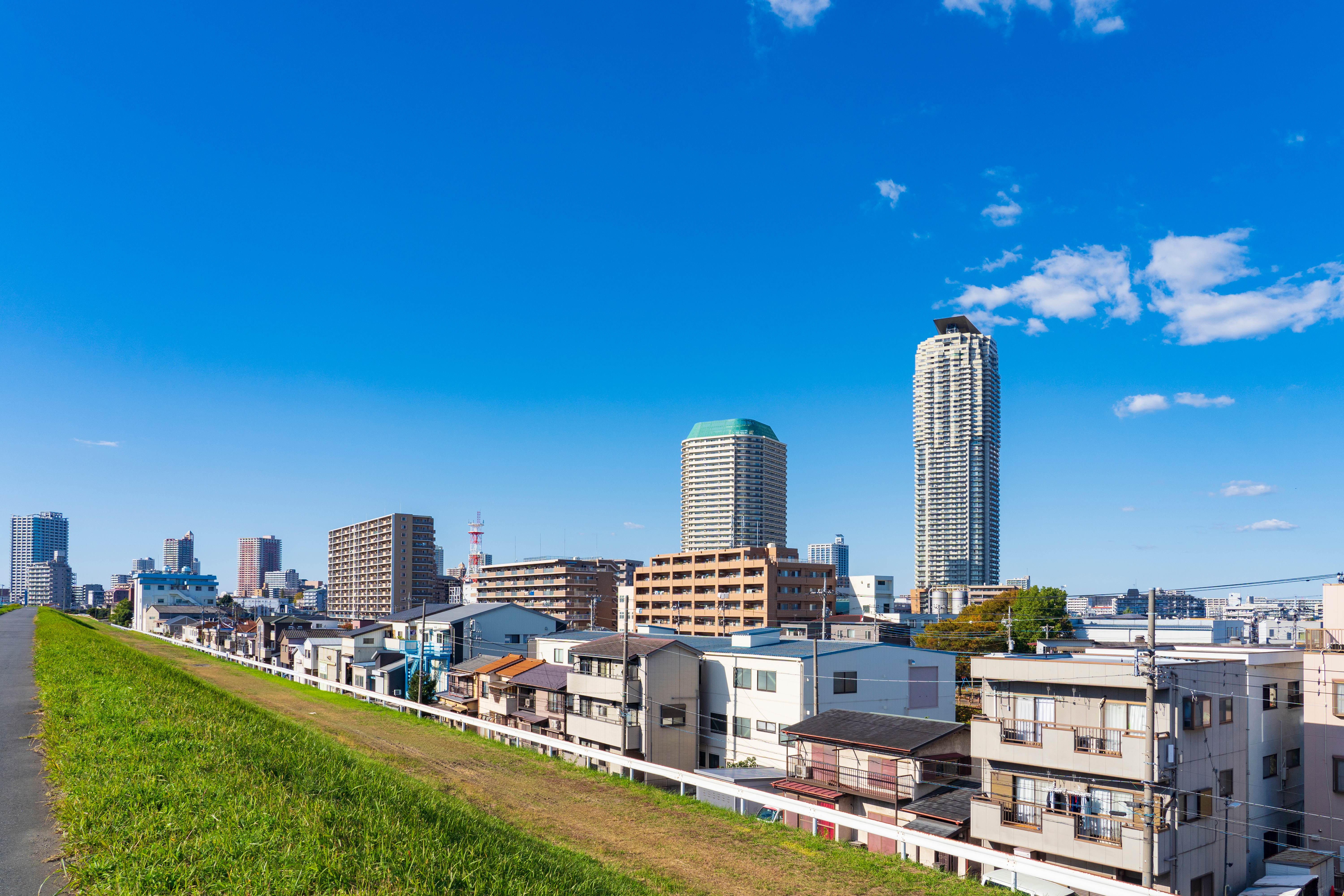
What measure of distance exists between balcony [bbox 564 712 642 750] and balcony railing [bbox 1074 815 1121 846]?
19087mm

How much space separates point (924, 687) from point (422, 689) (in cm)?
3213

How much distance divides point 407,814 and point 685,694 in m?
30.0

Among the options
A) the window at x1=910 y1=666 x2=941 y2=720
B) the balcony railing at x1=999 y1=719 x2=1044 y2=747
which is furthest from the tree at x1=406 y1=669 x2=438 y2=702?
the balcony railing at x1=999 y1=719 x2=1044 y2=747

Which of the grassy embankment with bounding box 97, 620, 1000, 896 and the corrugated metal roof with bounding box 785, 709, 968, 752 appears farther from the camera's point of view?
the corrugated metal roof with bounding box 785, 709, 968, 752

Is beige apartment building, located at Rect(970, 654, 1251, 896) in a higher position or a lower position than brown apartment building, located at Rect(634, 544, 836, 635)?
higher

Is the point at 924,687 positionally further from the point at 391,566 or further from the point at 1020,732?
the point at 391,566

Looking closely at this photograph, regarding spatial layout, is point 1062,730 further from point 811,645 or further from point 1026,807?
point 811,645

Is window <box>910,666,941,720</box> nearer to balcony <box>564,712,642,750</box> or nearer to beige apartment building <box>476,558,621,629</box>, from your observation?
balcony <box>564,712,642,750</box>

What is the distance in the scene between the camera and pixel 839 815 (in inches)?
496

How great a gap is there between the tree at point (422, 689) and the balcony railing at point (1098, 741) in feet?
128

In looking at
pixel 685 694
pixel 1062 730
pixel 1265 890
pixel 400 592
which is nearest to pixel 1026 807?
pixel 1062 730

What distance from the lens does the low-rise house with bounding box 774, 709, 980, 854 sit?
24.9 meters

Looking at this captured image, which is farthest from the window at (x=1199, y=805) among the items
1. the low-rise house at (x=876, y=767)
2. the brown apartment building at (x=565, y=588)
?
the brown apartment building at (x=565, y=588)

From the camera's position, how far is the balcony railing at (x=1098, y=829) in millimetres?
20359
